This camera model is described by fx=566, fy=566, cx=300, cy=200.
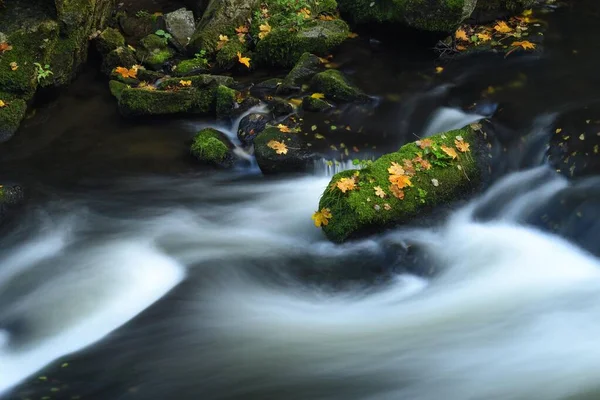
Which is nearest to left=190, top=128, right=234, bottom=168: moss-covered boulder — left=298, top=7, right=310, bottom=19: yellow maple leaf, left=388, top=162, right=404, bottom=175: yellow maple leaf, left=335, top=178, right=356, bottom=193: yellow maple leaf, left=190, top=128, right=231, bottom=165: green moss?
left=190, top=128, right=231, bottom=165: green moss

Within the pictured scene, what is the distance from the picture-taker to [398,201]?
5.71 m

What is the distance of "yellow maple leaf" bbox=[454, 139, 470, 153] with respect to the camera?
627 cm

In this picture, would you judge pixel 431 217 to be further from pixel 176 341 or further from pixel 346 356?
pixel 176 341

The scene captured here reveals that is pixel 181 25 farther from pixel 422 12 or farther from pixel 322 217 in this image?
pixel 322 217

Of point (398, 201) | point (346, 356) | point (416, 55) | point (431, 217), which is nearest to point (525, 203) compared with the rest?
point (431, 217)

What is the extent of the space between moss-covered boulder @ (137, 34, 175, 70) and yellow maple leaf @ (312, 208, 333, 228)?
4970 millimetres

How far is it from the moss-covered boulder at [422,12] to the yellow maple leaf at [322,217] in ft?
14.9

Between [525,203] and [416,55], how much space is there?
3.82 meters

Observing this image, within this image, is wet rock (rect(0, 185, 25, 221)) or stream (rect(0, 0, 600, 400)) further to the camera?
wet rock (rect(0, 185, 25, 221))

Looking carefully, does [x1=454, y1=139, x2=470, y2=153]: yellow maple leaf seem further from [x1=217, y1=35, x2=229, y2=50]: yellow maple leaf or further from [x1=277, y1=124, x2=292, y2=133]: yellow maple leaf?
[x1=217, y1=35, x2=229, y2=50]: yellow maple leaf

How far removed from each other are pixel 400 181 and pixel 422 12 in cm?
419

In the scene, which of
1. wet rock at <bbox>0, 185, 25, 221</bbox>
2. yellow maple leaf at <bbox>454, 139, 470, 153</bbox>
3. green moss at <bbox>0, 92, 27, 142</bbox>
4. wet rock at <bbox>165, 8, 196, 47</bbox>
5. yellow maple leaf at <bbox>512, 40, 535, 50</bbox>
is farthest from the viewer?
wet rock at <bbox>165, 8, 196, 47</bbox>

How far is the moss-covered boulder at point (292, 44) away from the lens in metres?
9.17

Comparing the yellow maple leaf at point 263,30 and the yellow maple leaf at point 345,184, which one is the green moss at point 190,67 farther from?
the yellow maple leaf at point 345,184
